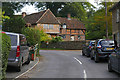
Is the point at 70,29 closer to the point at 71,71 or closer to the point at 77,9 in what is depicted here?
the point at 77,9

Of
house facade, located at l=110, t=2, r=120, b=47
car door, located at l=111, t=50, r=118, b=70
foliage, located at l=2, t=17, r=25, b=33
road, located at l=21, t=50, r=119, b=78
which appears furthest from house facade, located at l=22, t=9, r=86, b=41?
car door, located at l=111, t=50, r=118, b=70

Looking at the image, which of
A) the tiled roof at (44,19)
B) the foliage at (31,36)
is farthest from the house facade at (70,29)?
the foliage at (31,36)

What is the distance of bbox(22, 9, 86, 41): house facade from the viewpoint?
193ft

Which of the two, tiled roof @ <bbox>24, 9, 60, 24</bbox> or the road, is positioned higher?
tiled roof @ <bbox>24, 9, 60, 24</bbox>

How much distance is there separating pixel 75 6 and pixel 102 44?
173 feet

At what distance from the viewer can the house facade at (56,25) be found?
2317 inches

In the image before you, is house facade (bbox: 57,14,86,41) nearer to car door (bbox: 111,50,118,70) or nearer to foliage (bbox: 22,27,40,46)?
foliage (bbox: 22,27,40,46)

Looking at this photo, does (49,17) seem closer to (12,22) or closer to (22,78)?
(12,22)

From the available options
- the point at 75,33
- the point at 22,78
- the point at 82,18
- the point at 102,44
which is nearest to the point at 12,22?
the point at 102,44

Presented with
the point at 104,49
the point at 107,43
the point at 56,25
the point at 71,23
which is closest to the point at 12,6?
the point at 56,25

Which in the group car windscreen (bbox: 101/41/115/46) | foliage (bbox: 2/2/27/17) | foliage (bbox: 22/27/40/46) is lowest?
car windscreen (bbox: 101/41/115/46)

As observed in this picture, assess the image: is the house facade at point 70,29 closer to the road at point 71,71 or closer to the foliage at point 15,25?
the foliage at point 15,25

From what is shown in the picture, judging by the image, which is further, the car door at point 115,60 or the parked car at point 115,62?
the car door at point 115,60

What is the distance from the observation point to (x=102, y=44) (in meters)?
16.6
